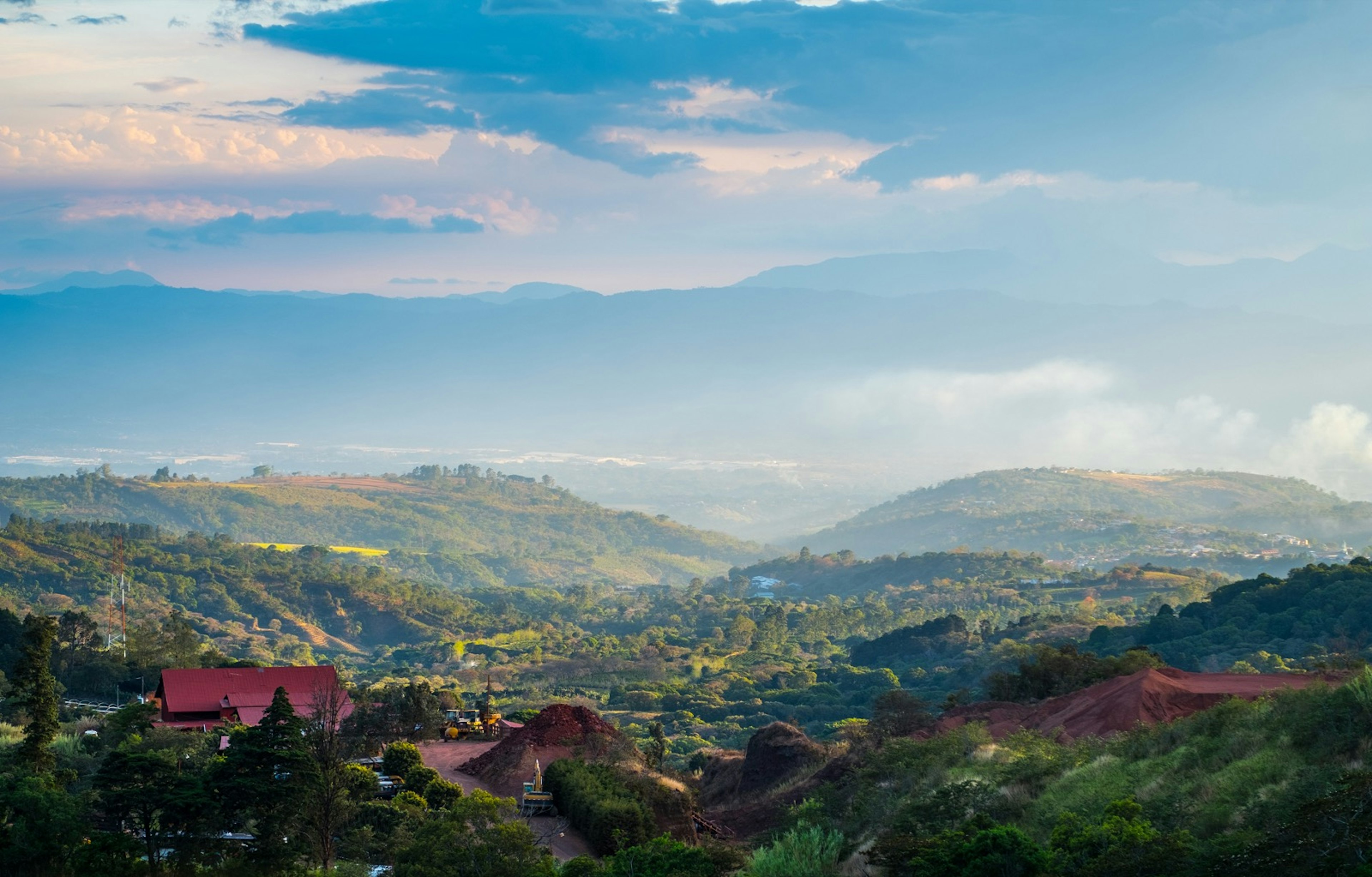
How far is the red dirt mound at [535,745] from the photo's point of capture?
36531 millimetres

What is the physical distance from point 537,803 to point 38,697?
12407 mm

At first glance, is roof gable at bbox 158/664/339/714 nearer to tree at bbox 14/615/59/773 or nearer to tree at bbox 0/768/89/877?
tree at bbox 14/615/59/773

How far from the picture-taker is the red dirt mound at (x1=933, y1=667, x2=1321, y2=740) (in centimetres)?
3256

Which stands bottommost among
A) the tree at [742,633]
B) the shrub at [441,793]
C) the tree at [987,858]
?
Answer: the tree at [742,633]

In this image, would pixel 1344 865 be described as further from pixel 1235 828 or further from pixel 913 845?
pixel 913 845

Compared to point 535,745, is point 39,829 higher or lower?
higher

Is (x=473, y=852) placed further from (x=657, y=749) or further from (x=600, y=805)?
(x=657, y=749)

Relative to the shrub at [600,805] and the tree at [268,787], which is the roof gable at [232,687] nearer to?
the shrub at [600,805]

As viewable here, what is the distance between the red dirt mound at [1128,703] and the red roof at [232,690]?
63.2 feet

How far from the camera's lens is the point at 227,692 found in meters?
42.4

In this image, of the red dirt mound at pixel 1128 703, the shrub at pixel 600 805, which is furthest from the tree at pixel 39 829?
the red dirt mound at pixel 1128 703

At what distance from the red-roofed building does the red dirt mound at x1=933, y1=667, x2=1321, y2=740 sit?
63.4ft

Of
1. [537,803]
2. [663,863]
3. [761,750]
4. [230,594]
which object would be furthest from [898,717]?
[230,594]

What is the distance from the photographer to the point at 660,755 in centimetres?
4278
